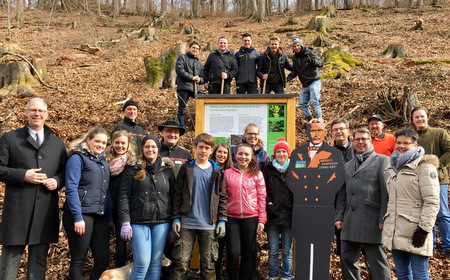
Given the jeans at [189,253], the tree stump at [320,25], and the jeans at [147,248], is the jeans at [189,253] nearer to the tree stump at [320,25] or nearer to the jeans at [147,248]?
the jeans at [147,248]

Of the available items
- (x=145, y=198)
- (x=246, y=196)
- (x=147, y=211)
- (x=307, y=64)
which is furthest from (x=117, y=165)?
(x=307, y=64)

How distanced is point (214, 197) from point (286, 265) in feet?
4.45

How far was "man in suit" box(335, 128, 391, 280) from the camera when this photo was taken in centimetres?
432

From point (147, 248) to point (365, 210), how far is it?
2.54m

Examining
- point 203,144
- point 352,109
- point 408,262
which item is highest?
point 352,109

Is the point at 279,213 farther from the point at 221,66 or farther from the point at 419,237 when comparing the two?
the point at 221,66

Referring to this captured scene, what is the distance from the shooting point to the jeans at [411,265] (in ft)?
13.0

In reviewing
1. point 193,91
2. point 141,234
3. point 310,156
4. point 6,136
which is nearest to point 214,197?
point 141,234

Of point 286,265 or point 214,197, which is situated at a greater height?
point 214,197

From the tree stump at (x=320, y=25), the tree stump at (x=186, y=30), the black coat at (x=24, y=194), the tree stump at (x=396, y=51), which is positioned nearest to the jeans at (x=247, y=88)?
the black coat at (x=24, y=194)

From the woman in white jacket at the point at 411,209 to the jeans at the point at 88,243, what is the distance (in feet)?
10.5

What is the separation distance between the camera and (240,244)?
4852 millimetres

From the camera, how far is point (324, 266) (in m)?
4.61

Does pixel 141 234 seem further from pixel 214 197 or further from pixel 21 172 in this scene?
pixel 21 172
